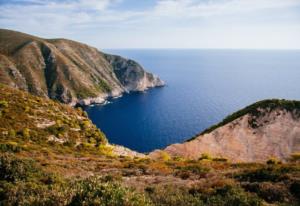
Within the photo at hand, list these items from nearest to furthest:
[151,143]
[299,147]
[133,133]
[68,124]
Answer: [68,124], [299,147], [151,143], [133,133]

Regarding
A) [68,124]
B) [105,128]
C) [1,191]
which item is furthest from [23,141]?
[105,128]

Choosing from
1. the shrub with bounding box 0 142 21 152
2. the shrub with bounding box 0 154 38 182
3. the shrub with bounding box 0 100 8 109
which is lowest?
the shrub with bounding box 0 142 21 152

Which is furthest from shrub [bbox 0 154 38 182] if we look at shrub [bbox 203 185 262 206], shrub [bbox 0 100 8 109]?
shrub [bbox 0 100 8 109]

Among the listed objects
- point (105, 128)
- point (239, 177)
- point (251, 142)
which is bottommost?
point (105, 128)

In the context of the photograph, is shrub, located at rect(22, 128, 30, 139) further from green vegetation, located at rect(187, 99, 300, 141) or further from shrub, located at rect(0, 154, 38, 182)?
green vegetation, located at rect(187, 99, 300, 141)

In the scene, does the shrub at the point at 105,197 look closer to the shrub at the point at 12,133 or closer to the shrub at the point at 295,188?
the shrub at the point at 295,188

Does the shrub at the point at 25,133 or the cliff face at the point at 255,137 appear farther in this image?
the cliff face at the point at 255,137

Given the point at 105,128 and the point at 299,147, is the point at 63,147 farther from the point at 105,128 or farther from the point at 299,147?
the point at 105,128

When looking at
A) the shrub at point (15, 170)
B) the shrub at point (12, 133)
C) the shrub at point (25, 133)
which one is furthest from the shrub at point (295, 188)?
the shrub at point (12, 133)

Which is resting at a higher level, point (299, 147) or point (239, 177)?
point (239, 177)
